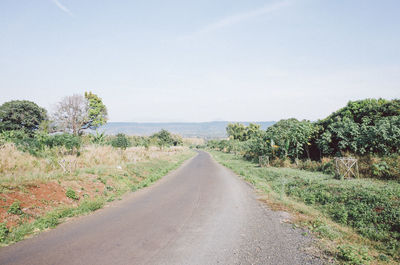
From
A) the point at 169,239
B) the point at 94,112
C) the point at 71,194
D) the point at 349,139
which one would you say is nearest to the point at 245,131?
the point at 94,112

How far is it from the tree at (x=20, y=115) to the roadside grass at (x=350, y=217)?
1945 inches

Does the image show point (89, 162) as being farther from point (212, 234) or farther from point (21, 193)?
point (212, 234)

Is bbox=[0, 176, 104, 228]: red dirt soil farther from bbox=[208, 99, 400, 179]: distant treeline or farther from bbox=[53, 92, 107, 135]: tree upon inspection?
bbox=[53, 92, 107, 135]: tree

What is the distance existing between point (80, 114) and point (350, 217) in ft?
176

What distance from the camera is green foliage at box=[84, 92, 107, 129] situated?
51938mm

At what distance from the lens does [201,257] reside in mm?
4648

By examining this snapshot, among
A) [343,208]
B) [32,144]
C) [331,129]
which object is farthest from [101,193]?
[331,129]

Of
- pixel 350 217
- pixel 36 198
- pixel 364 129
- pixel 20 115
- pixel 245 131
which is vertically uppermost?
pixel 20 115

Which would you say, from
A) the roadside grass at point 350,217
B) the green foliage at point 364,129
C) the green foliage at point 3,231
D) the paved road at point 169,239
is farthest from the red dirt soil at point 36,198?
the green foliage at point 364,129

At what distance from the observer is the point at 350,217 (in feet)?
24.6

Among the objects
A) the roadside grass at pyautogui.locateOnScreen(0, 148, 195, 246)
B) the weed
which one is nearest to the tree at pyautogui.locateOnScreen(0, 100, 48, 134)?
the roadside grass at pyautogui.locateOnScreen(0, 148, 195, 246)

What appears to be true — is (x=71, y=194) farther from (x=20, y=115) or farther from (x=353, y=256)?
(x=20, y=115)

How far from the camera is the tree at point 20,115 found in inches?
1607

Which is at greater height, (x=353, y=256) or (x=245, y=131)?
(x=245, y=131)
